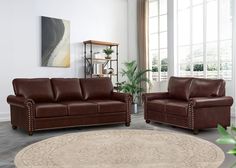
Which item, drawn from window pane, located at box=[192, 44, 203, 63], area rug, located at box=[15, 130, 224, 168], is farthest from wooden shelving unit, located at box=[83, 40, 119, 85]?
area rug, located at box=[15, 130, 224, 168]

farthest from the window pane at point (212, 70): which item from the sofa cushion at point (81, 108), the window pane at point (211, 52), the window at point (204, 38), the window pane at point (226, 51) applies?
the sofa cushion at point (81, 108)

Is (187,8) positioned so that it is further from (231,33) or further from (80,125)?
(80,125)

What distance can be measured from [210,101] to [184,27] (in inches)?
117

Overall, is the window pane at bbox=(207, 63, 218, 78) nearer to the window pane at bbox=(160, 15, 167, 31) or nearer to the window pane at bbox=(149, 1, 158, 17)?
the window pane at bbox=(160, 15, 167, 31)

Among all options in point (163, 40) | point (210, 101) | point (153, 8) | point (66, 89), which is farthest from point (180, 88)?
point (153, 8)

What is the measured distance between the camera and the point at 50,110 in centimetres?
456

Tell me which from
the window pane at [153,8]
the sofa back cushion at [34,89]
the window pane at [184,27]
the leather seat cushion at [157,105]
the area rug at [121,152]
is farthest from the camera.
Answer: the window pane at [153,8]

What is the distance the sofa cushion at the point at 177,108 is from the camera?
4580 millimetres

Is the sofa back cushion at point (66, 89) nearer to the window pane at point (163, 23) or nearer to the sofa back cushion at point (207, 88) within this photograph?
the sofa back cushion at point (207, 88)

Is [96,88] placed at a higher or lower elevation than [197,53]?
lower

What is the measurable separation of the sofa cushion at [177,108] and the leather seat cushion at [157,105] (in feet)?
0.46

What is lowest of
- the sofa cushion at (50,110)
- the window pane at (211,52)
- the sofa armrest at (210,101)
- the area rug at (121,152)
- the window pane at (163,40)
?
the area rug at (121,152)

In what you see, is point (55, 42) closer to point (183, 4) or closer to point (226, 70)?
point (183, 4)

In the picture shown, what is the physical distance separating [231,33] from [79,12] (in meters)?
3.66
